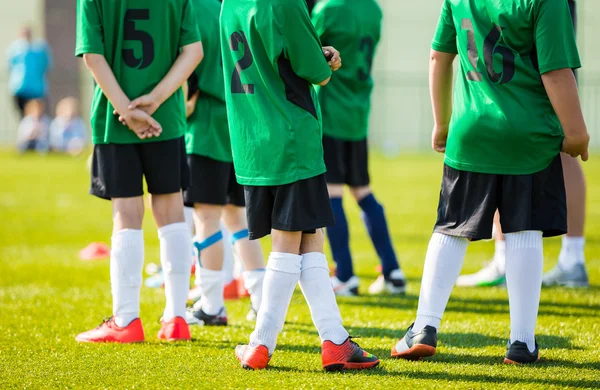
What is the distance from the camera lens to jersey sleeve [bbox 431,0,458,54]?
4.13 m

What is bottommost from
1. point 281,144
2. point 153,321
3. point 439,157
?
point 439,157

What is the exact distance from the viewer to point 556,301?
5699mm

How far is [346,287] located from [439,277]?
204 cm

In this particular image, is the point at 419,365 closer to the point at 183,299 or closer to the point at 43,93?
the point at 183,299

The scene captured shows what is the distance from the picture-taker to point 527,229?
156 inches

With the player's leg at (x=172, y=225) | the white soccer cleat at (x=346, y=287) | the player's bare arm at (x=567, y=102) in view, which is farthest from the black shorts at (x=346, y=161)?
the player's bare arm at (x=567, y=102)

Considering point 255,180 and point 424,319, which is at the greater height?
point 255,180

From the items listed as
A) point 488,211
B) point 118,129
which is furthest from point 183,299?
point 488,211

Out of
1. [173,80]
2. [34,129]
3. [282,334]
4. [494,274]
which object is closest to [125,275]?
[282,334]

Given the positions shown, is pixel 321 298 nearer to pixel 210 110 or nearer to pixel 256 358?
pixel 256 358

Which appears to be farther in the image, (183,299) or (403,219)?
(403,219)

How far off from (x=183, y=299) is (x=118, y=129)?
951 mm

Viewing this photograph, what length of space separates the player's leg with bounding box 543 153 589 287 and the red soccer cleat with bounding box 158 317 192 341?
9.56ft

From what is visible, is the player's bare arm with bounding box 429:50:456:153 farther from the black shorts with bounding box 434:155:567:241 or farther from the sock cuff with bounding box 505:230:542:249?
the sock cuff with bounding box 505:230:542:249
